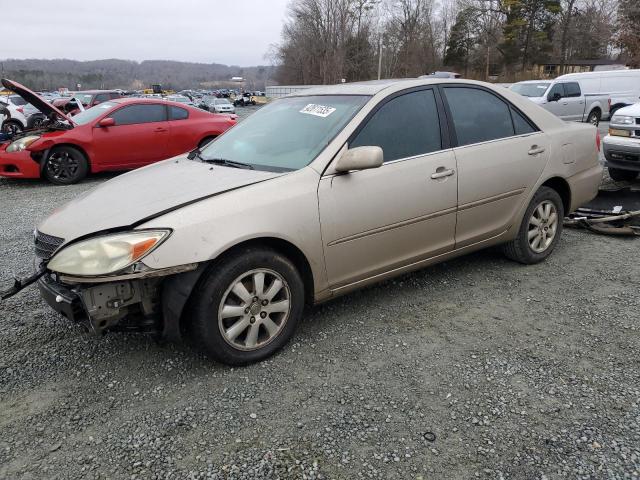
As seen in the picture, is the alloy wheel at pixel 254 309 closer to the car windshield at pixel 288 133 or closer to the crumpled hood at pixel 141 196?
the crumpled hood at pixel 141 196

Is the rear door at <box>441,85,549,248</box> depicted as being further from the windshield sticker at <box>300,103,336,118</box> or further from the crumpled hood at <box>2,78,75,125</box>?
the crumpled hood at <box>2,78,75,125</box>

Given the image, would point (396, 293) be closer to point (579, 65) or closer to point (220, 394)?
point (220, 394)

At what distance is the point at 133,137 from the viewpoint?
28.6 ft

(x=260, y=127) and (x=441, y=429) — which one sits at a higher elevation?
(x=260, y=127)

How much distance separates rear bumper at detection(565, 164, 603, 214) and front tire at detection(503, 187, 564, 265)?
7.6 inches

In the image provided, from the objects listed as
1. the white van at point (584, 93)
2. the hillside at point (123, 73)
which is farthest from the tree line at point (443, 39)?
the white van at point (584, 93)

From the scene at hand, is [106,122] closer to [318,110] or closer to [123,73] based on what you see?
[318,110]

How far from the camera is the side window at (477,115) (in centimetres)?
368

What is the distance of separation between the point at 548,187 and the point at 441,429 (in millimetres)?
2746

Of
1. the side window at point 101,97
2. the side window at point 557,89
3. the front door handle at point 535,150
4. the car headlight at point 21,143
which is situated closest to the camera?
the front door handle at point 535,150

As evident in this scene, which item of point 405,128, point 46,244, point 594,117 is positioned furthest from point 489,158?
point 594,117

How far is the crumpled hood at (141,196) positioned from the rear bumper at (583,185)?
295 centimetres

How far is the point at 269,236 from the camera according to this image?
107 inches

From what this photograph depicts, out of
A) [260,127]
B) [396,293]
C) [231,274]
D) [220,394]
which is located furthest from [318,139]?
[220,394]
